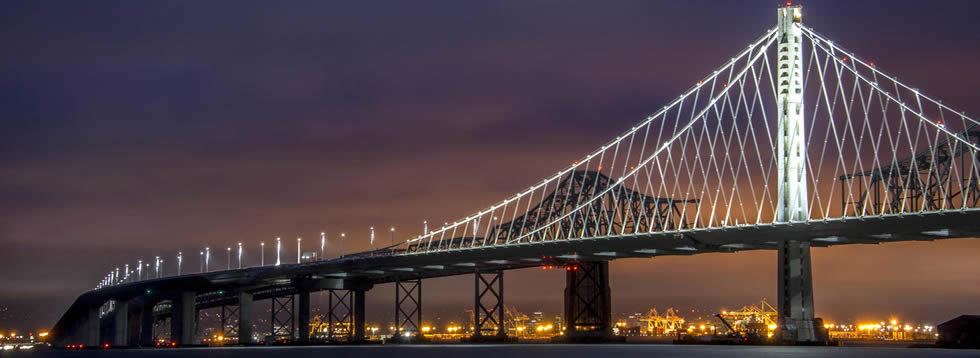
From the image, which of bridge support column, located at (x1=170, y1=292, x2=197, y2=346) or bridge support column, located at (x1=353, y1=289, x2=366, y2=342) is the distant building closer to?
bridge support column, located at (x1=353, y1=289, x2=366, y2=342)

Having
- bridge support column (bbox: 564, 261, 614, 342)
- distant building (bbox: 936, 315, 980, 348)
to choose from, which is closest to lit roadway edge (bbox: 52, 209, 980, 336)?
bridge support column (bbox: 564, 261, 614, 342)

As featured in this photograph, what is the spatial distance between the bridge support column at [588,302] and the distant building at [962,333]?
130ft

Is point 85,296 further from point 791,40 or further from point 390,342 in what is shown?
point 791,40

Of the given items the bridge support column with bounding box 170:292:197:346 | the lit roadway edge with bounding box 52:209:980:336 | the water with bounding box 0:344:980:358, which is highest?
the lit roadway edge with bounding box 52:209:980:336

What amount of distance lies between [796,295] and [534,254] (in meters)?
30.3

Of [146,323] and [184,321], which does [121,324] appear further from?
[184,321]

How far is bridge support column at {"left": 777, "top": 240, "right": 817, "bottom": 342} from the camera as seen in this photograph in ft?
237

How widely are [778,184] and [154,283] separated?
87096mm

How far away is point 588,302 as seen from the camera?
396 feet

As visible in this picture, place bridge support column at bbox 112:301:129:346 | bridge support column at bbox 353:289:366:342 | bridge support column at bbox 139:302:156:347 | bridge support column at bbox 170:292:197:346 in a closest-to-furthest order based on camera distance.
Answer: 1. bridge support column at bbox 170:292:197:346
2. bridge support column at bbox 353:289:366:342
3. bridge support column at bbox 112:301:129:346
4. bridge support column at bbox 139:302:156:347

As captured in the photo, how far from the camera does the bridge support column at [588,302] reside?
395ft

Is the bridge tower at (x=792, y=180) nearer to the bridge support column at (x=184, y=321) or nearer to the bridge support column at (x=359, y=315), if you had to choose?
the bridge support column at (x=359, y=315)

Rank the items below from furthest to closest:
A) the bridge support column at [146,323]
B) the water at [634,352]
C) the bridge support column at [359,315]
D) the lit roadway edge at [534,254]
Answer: the bridge support column at [146,323] < the bridge support column at [359,315] < the water at [634,352] < the lit roadway edge at [534,254]

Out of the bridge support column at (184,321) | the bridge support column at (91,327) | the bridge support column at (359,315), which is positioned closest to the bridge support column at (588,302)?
the bridge support column at (359,315)
